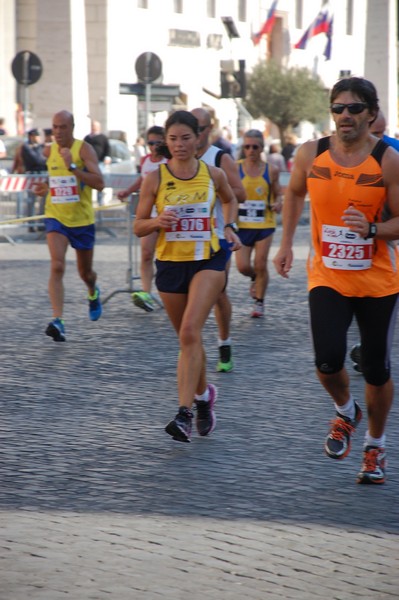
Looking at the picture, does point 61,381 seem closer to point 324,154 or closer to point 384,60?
point 324,154

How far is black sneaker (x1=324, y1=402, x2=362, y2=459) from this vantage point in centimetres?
641

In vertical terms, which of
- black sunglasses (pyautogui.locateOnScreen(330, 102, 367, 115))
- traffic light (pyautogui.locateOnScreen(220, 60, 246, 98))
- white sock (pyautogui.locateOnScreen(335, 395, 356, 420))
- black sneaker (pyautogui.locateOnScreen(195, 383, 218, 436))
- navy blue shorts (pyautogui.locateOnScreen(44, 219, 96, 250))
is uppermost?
traffic light (pyautogui.locateOnScreen(220, 60, 246, 98))

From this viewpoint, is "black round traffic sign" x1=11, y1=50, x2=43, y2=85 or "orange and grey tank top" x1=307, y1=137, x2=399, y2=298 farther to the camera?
"black round traffic sign" x1=11, y1=50, x2=43, y2=85

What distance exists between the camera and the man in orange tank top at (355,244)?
613 cm

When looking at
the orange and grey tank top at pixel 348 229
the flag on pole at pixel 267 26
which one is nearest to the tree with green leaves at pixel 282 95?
the flag on pole at pixel 267 26

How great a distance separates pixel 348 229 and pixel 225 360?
3650mm

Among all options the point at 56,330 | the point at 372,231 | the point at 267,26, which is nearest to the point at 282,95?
the point at 267,26

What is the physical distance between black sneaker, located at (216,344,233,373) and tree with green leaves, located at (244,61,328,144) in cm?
4717

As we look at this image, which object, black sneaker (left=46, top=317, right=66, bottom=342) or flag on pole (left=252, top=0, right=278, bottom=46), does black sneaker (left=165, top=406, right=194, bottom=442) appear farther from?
flag on pole (left=252, top=0, right=278, bottom=46)

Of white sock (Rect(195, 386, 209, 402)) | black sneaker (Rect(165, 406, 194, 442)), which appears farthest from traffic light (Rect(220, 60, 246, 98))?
black sneaker (Rect(165, 406, 194, 442))

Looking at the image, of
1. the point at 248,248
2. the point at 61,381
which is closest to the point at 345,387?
the point at 61,381

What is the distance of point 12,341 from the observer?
11266mm

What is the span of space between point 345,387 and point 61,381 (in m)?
3.27

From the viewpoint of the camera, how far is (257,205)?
44.0ft
